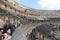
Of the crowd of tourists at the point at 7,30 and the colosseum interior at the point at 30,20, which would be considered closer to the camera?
the crowd of tourists at the point at 7,30

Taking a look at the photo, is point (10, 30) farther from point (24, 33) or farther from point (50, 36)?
point (50, 36)

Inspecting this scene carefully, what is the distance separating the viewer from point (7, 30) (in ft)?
8.11

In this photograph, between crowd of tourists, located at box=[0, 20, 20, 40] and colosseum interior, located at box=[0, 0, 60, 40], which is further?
colosseum interior, located at box=[0, 0, 60, 40]

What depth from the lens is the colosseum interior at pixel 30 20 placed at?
2.51 m

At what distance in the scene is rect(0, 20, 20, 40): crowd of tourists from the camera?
2.40m

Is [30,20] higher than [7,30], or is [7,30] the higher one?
[30,20]

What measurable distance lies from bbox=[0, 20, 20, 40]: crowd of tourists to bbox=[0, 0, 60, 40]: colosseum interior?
2.2 inches

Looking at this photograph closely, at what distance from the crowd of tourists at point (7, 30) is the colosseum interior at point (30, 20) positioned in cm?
6

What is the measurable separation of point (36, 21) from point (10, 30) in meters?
0.70

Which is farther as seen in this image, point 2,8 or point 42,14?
point 42,14

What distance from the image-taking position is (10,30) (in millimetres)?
2461

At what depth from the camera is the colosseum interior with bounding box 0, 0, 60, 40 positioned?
251 centimetres

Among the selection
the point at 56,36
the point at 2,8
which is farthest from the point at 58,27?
the point at 2,8

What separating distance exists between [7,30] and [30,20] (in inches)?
25.3
